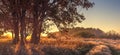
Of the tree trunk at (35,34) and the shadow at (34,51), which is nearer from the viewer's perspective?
the shadow at (34,51)

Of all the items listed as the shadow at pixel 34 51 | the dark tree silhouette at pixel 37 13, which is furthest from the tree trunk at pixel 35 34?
the shadow at pixel 34 51

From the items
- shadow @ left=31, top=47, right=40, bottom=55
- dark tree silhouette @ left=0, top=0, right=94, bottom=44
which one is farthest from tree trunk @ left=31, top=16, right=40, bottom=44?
shadow @ left=31, top=47, right=40, bottom=55

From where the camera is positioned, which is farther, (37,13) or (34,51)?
(37,13)

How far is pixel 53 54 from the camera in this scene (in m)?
23.0

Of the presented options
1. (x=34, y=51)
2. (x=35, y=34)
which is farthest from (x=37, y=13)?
(x=34, y=51)

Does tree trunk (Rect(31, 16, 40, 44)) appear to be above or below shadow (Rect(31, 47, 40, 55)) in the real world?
above

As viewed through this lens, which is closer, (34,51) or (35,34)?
(34,51)

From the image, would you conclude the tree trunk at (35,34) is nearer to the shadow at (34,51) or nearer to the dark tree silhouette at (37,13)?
the dark tree silhouette at (37,13)

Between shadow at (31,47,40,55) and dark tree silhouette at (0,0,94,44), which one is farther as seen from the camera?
dark tree silhouette at (0,0,94,44)

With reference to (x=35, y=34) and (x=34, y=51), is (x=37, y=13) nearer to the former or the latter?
(x=35, y=34)

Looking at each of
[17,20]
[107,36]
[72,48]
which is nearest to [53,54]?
[72,48]

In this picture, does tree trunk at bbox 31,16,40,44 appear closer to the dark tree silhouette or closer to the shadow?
the dark tree silhouette

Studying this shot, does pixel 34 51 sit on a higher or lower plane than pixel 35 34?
lower

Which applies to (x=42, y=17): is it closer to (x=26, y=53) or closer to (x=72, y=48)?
(x=72, y=48)
